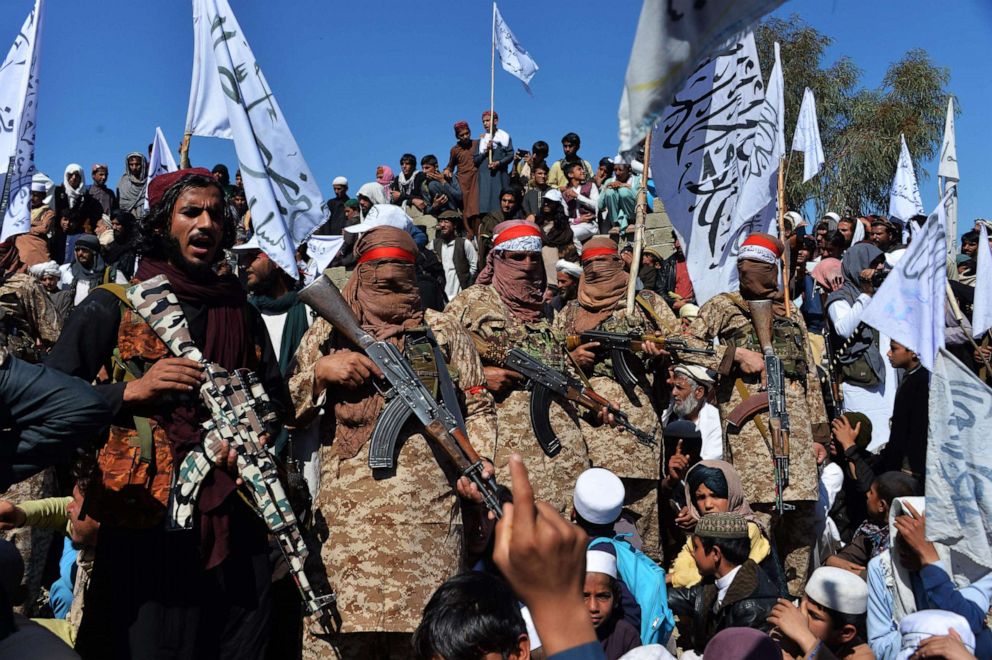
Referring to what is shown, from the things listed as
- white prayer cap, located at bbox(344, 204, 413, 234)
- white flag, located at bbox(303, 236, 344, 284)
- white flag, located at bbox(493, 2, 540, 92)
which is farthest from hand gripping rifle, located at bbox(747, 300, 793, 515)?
white flag, located at bbox(493, 2, 540, 92)

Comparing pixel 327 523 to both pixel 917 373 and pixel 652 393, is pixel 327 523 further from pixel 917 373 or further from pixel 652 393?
pixel 917 373

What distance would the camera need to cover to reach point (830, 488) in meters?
8.21

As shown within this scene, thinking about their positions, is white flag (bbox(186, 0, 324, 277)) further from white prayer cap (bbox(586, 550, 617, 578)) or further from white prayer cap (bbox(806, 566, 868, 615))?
white prayer cap (bbox(806, 566, 868, 615))

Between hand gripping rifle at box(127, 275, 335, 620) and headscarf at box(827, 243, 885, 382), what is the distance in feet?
26.2

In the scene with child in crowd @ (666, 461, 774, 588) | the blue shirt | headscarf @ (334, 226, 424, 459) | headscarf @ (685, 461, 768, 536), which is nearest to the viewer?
the blue shirt

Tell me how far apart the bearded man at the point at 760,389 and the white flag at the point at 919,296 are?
2510 millimetres

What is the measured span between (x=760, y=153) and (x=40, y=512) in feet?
16.6

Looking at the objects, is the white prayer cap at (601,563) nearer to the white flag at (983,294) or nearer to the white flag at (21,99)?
the white flag at (983,294)

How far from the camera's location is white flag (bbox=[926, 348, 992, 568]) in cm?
402

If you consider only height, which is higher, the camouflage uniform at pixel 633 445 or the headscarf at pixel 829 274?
the headscarf at pixel 829 274

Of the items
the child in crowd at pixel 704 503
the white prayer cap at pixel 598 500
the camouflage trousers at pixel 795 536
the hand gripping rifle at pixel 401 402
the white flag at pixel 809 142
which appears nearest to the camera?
the hand gripping rifle at pixel 401 402

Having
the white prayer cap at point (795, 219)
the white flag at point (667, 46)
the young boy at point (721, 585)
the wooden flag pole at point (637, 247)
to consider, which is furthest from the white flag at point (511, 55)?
the white flag at point (667, 46)

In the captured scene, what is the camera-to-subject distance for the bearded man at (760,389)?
7355 mm

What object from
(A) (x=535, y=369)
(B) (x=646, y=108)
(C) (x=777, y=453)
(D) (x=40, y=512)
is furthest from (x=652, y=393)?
(B) (x=646, y=108)
